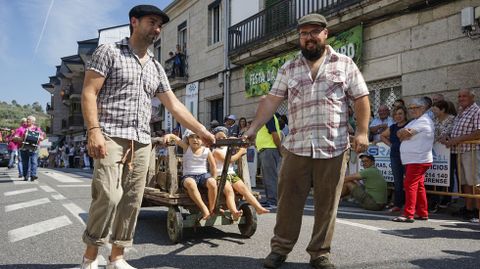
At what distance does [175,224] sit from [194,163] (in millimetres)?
864

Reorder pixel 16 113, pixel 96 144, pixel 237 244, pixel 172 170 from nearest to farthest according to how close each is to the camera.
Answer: pixel 96 144, pixel 237 244, pixel 172 170, pixel 16 113

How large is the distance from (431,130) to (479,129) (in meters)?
0.73

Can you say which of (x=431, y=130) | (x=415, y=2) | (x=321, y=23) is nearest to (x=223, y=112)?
(x=415, y=2)

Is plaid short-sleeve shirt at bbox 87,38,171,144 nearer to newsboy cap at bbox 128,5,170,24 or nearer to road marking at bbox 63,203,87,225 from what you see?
newsboy cap at bbox 128,5,170,24

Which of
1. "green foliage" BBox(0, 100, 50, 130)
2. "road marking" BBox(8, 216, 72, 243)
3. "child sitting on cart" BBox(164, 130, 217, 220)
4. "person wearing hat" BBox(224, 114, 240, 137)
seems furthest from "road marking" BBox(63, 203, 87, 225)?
"green foliage" BBox(0, 100, 50, 130)

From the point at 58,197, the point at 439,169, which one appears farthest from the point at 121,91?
the point at 58,197

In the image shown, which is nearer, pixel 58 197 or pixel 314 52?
pixel 314 52

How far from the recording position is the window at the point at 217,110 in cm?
1925

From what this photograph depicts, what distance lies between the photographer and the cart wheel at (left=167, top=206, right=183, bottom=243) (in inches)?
184

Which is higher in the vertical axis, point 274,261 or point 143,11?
point 143,11

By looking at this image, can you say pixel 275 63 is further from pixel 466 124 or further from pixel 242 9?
pixel 466 124

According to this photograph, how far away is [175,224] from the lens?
474 centimetres

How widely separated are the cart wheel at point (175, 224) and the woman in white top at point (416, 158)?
10.4ft

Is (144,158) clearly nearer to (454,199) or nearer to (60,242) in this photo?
(60,242)
